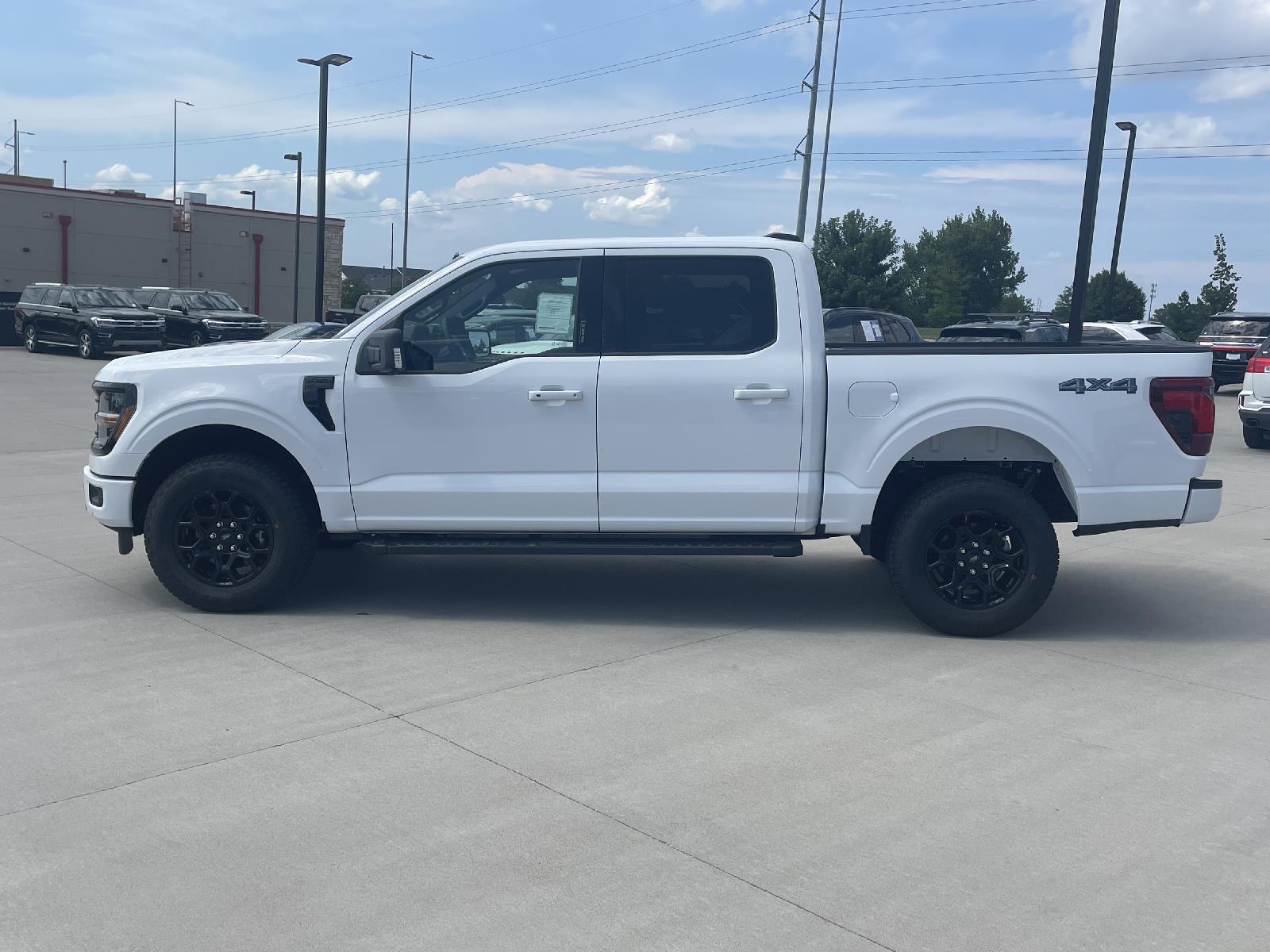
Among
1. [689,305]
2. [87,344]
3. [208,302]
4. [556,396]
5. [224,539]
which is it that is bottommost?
[87,344]

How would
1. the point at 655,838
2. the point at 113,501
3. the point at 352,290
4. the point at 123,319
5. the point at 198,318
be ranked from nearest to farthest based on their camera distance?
the point at 655,838 < the point at 113,501 < the point at 123,319 < the point at 198,318 < the point at 352,290

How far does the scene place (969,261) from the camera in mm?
139000

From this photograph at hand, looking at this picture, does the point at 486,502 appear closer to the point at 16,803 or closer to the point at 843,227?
the point at 16,803

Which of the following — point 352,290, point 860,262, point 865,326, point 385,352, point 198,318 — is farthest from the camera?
point 352,290

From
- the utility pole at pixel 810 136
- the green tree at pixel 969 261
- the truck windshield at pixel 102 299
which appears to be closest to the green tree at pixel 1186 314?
the utility pole at pixel 810 136

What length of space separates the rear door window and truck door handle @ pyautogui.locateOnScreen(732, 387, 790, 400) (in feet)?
0.75

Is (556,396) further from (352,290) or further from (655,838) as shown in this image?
(352,290)

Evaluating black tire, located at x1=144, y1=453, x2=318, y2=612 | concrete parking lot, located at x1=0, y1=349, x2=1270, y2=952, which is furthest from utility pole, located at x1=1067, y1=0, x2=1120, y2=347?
black tire, located at x1=144, y1=453, x2=318, y2=612

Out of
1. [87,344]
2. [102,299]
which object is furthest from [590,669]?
[102,299]

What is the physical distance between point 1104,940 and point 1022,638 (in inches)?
130

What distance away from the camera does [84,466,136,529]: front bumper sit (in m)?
6.52

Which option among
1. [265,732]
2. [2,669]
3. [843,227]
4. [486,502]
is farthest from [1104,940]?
[843,227]

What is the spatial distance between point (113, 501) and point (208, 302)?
29.6 metres

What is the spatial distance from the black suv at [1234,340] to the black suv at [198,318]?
24.0 meters
